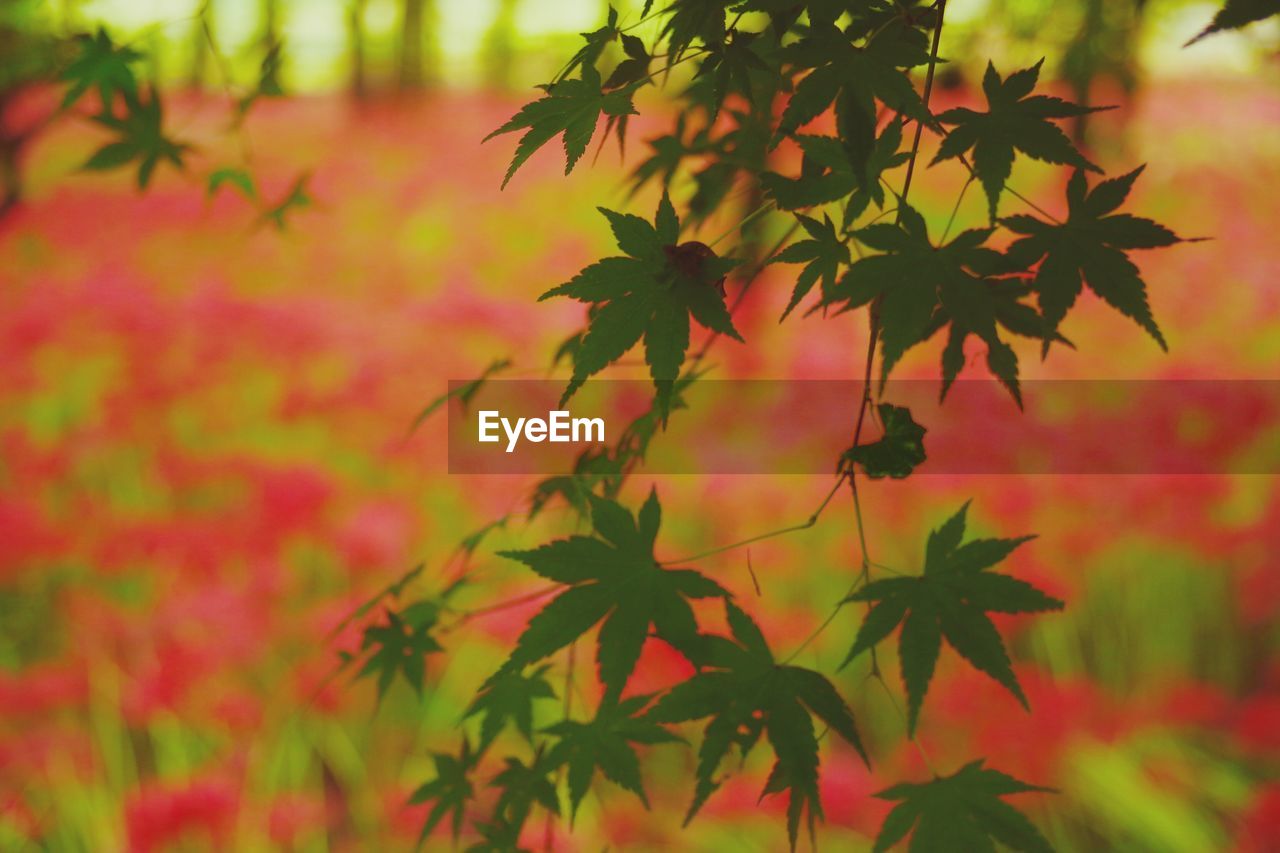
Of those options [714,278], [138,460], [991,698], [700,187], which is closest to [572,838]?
[991,698]

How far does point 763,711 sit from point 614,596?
0.27 feet

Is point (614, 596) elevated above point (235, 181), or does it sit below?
below

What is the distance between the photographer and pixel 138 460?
2.44 m

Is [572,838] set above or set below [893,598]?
below

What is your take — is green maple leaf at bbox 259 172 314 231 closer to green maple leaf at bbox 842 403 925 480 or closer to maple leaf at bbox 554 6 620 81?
maple leaf at bbox 554 6 620 81

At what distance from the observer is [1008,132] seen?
0.42m

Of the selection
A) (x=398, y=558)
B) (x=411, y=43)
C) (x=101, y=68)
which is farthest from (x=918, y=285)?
(x=411, y=43)

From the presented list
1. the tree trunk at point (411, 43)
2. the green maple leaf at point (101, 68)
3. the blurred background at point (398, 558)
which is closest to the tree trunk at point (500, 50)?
the tree trunk at point (411, 43)

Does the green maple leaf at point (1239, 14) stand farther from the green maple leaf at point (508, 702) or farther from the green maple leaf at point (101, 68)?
the green maple leaf at point (101, 68)

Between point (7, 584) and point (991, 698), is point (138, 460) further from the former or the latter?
point (991, 698)

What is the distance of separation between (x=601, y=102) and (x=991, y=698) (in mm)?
1310

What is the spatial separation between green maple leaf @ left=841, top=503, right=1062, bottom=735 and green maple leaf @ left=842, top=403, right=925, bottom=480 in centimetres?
3

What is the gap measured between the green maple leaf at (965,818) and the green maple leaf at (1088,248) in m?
0.21

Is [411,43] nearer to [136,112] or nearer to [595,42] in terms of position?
[136,112]
